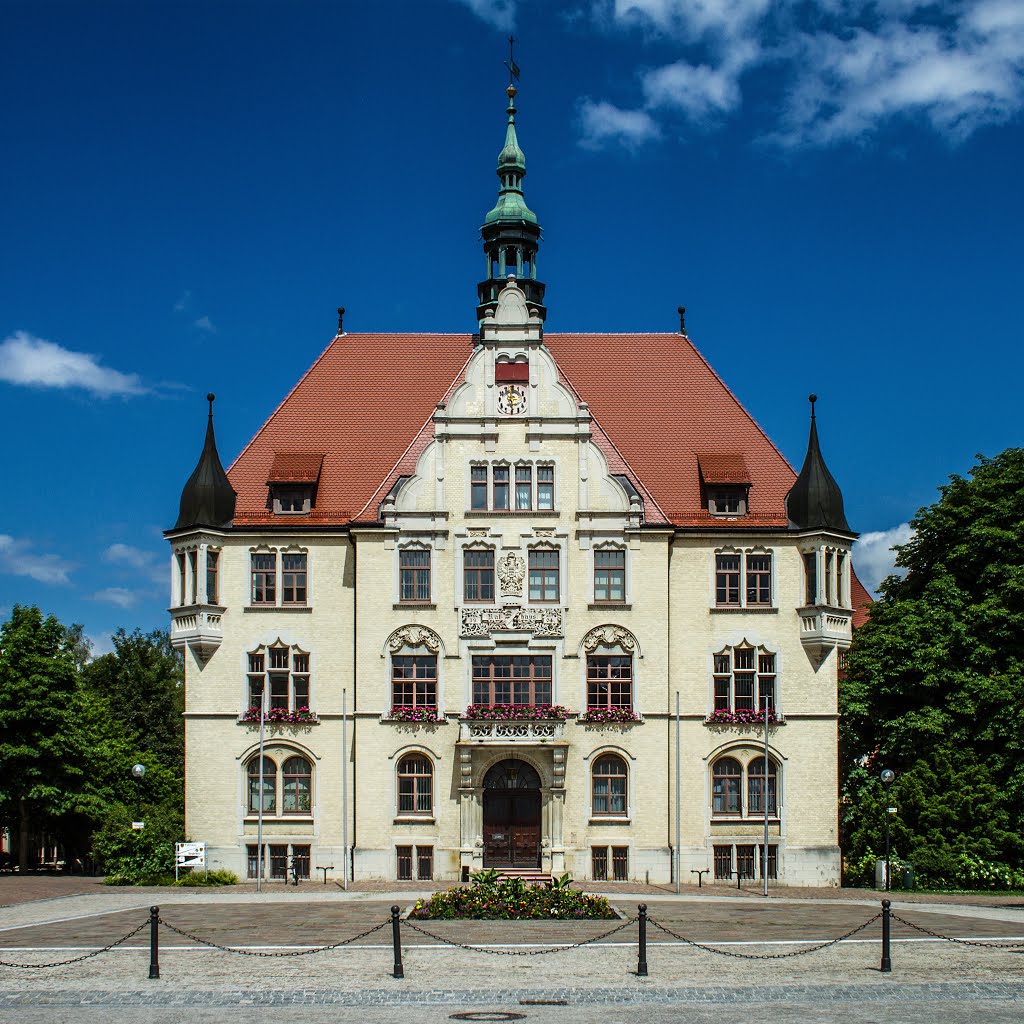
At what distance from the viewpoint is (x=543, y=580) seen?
45719mm

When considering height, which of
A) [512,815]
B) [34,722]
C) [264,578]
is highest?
[264,578]

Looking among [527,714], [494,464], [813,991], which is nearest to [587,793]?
[527,714]

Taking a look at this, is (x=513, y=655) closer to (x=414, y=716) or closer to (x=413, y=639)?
(x=413, y=639)

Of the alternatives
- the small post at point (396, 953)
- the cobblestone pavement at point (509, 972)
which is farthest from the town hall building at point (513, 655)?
the small post at point (396, 953)


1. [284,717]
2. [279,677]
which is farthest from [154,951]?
[279,677]

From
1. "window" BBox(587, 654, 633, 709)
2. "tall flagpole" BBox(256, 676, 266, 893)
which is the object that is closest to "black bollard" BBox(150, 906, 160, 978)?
"tall flagpole" BBox(256, 676, 266, 893)

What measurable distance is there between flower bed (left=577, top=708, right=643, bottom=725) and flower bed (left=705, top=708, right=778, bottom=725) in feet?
8.11

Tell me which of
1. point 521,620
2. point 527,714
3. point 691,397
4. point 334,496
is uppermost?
point 691,397

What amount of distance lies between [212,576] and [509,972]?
24.6 metres

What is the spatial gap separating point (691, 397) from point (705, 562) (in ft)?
23.6

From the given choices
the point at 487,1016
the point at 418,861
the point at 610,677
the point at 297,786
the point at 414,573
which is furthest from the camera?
the point at 414,573

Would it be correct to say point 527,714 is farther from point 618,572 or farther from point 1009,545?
point 1009,545

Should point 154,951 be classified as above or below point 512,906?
above

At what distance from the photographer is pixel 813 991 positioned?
22625 millimetres
